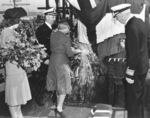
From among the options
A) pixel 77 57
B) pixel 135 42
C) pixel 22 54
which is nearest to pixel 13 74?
pixel 22 54

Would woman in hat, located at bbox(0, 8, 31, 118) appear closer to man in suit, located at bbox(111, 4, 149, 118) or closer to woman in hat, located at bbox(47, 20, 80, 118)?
woman in hat, located at bbox(47, 20, 80, 118)

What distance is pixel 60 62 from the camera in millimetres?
5422

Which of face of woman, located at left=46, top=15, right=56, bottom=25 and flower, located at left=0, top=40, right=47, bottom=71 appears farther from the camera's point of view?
face of woman, located at left=46, top=15, right=56, bottom=25

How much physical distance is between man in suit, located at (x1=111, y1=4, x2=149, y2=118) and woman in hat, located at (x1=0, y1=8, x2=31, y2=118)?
1.63 metres

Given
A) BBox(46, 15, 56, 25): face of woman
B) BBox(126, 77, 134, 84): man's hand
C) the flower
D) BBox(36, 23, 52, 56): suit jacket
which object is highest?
BBox(46, 15, 56, 25): face of woman

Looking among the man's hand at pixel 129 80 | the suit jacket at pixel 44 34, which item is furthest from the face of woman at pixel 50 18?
the man's hand at pixel 129 80

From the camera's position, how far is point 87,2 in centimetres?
552

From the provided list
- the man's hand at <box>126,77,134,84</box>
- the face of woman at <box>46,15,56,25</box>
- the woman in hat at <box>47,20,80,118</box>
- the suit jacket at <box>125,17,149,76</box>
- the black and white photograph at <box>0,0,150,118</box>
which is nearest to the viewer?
the suit jacket at <box>125,17,149,76</box>

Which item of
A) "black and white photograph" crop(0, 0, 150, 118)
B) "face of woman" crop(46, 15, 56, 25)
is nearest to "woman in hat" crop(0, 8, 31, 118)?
"black and white photograph" crop(0, 0, 150, 118)

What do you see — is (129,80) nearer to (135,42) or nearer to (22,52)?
(135,42)

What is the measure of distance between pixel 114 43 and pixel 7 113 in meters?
2.53

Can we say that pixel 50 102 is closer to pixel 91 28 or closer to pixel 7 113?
pixel 7 113

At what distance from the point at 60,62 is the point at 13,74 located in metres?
0.90

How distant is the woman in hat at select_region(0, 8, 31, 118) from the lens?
4887 millimetres
